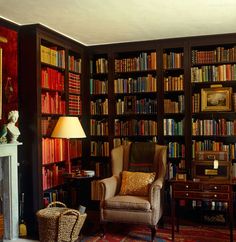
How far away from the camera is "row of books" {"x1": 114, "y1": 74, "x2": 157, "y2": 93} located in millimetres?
5160

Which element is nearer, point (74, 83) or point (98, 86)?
point (74, 83)

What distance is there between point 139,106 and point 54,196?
1.78 meters

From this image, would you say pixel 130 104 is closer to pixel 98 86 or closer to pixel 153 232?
pixel 98 86

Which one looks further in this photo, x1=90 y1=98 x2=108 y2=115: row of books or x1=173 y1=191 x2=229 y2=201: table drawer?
x1=90 y1=98 x2=108 y2=115: row of books

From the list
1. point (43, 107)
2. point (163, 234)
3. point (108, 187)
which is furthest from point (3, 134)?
point (163, 234)

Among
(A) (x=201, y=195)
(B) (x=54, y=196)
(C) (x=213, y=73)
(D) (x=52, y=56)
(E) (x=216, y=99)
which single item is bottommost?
(B) (x=54, y=196)

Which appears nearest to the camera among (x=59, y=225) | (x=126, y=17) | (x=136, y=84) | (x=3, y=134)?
(x=59, y=225)

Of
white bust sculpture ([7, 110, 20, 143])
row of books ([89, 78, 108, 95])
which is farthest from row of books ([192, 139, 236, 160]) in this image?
white bust sculpture ([7, 110, 20, 143])

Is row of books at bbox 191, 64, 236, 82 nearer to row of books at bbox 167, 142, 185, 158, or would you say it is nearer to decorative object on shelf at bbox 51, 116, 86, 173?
row of books at bbox 167, 142, 185, 158

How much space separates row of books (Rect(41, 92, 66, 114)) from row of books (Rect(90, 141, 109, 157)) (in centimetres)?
87

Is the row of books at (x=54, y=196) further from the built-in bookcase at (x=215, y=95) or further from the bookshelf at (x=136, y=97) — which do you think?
the built-in bookcase at (x=215, y=95)

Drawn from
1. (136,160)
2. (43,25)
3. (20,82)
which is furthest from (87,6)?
(136,160)

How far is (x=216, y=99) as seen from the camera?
→ 4.91 metres

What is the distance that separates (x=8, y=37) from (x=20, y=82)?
546mm
